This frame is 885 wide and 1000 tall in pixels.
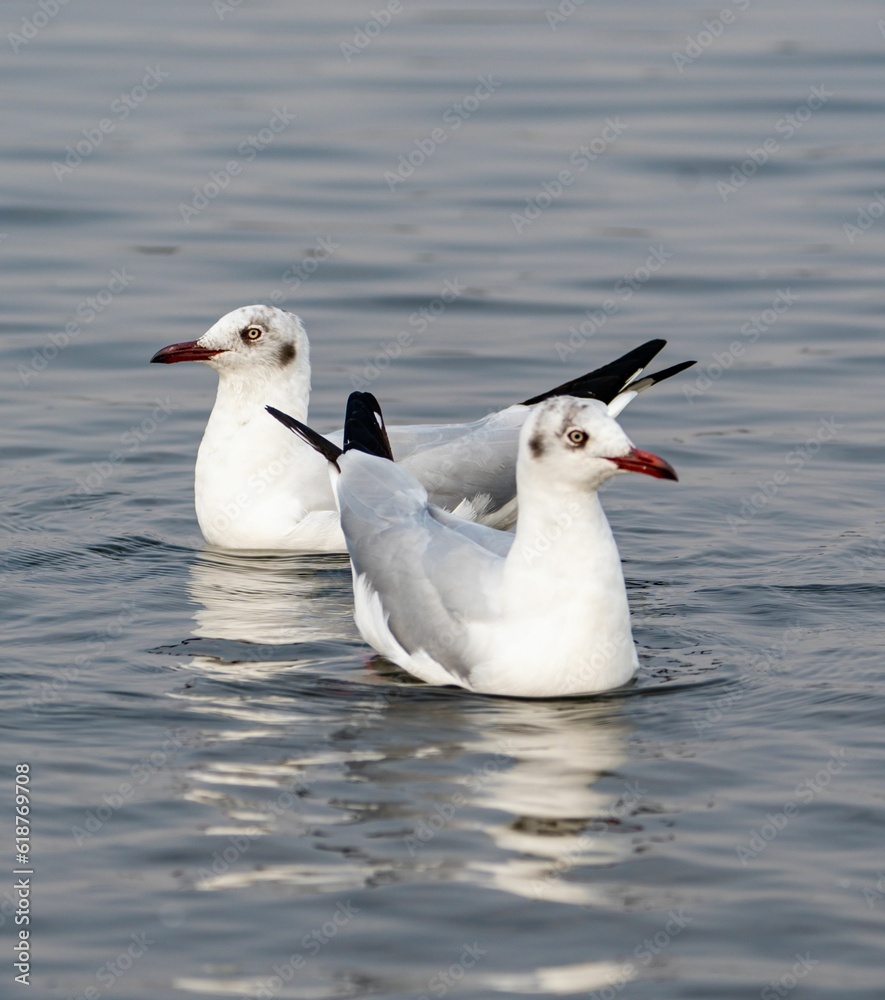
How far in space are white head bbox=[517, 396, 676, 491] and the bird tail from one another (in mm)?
2509

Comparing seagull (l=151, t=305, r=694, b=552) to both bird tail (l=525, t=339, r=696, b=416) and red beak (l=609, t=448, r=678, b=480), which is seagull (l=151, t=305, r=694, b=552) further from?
red beak (l=609, t=448, r=678, b=480)

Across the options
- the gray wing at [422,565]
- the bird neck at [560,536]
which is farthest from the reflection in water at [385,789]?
the bird neck at [560,536]

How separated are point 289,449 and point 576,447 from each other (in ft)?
11.3

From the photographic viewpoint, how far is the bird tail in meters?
10.3

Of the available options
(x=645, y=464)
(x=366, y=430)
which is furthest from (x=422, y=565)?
(x=366, y=430)

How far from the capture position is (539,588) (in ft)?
25.3

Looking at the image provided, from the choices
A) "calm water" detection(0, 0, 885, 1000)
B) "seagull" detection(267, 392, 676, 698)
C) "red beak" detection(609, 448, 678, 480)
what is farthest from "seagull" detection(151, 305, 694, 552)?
"red beak" detection(609, 448, 678, 480)

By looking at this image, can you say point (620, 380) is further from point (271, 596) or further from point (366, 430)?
point (271, 596)

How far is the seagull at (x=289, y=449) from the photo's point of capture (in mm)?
10281

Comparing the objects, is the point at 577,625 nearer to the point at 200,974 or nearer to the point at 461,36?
the point at 200,974

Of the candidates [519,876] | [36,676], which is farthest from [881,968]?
[36,676]

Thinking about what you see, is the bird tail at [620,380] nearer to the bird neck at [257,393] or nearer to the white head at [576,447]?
the bird neck at [257,393]

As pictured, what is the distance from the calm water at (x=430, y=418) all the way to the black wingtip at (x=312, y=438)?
0.69 m

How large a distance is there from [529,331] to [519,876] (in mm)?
8536
